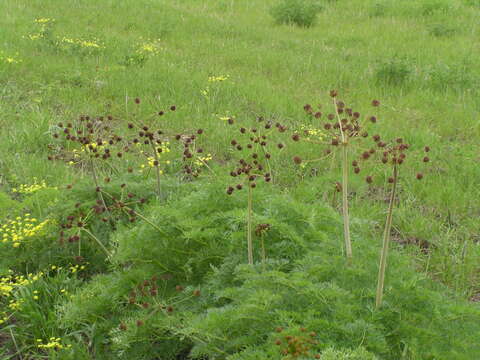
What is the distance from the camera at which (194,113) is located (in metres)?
6.60

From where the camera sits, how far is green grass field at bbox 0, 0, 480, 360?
2514mm

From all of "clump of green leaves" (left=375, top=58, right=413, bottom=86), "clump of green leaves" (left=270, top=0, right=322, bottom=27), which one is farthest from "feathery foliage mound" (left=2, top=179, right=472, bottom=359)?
"clump of green leaves" (left=270, top=0, right=322, bottom=27)

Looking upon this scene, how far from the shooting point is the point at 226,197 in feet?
10.7

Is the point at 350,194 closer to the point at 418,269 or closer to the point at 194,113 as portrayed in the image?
the point at 418,269

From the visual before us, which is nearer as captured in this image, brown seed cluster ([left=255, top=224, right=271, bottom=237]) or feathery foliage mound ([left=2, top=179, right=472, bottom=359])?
feathery foliage mound ([left=2, top=179, right=472, bottom=359])

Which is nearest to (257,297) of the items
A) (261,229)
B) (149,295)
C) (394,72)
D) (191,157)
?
(261,229)

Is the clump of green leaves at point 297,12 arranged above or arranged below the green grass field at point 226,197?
above

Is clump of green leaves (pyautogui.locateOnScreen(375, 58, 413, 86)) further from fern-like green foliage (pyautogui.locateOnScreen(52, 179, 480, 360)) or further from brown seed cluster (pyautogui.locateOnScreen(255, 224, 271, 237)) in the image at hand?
brown seed cluster (pyautogui.locateOnScreen(255, 224, 271, 237))

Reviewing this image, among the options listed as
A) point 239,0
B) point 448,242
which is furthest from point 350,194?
point 239,0

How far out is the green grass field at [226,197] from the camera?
2514mm

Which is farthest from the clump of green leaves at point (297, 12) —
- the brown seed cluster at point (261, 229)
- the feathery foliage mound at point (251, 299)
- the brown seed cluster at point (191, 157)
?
the brown seed cluster at point (261, 229)

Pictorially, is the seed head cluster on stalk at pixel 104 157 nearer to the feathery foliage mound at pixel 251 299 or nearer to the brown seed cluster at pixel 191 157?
the brown seed cluster at pixel 191 157

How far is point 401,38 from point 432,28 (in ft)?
2.53

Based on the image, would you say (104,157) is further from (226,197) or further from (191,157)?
(226,197)
